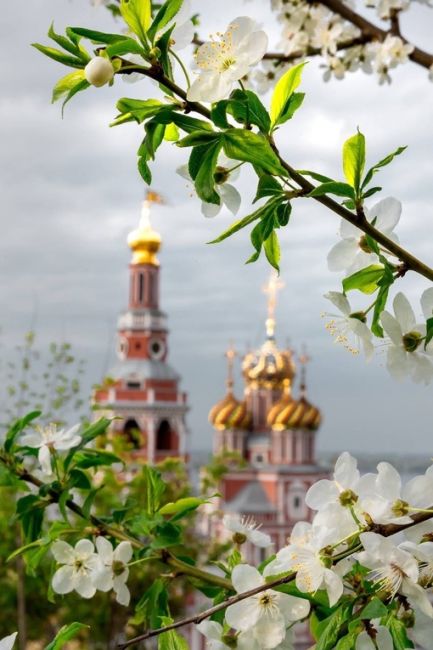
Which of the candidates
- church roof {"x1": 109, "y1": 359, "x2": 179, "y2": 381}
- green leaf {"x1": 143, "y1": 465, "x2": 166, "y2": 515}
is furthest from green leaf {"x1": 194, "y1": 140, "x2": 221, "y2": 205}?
church roof {"x1": 109, "y1": 359, "x2": 179, "y2": 381}

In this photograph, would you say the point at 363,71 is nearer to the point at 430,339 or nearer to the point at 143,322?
the point at 430,339

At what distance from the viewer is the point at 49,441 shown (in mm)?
1086

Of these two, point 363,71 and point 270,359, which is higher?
point 270,359

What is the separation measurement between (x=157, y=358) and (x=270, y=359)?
2.21 metres

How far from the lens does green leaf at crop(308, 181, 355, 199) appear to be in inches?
22.8

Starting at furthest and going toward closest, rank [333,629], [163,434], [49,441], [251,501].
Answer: [163,434] → [251,501] → [49,441] → [333,629]

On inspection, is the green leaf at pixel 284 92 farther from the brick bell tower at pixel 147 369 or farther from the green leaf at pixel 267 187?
the brick bell tower at pixel 147 369

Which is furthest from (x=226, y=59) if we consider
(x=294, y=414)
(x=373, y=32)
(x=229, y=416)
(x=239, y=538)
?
(x=229, y=416)

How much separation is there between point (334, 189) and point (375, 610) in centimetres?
31

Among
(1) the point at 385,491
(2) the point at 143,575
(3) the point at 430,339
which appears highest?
(3) the point at 430,339

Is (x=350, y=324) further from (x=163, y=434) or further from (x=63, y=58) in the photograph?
(x=163, y=434)

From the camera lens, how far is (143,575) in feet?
20.6

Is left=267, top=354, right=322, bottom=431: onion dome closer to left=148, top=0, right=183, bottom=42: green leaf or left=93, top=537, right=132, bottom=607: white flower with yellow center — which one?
left=93, top=537, right=132, bottom=607: white flower with yellow center

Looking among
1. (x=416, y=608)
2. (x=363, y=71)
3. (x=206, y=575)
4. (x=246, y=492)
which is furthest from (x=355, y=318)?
(x=246, y=492)
